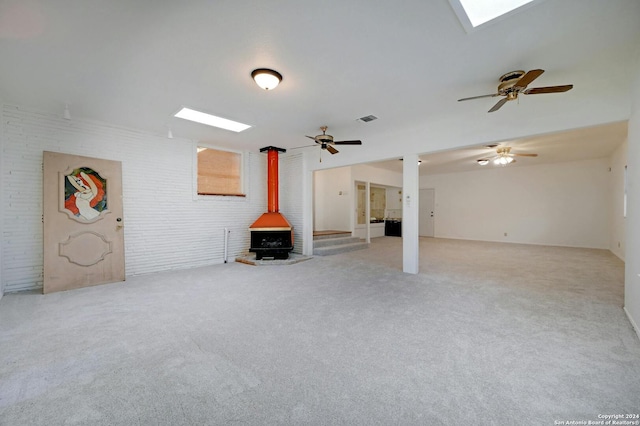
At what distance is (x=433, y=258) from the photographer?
645 cm

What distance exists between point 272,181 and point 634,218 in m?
5.95

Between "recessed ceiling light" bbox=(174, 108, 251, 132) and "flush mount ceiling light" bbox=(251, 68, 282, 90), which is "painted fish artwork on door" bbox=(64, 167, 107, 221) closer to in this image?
"recessed ceiling light" bbox=(174, 108, 251, 132)

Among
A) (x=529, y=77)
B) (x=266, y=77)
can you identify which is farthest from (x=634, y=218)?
(x=266, y=77)

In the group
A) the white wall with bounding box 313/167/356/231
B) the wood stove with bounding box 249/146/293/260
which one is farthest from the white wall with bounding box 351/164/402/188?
the wood stove with bounding box 249/146/293/260

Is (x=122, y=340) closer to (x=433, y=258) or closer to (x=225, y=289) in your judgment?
(x=225, y=289)

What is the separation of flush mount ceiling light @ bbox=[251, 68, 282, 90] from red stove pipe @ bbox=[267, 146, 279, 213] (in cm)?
349

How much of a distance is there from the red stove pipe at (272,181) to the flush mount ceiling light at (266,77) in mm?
3486

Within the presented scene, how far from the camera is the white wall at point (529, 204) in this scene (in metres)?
7.87

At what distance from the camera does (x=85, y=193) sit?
427 cm

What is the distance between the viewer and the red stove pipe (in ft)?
21.1

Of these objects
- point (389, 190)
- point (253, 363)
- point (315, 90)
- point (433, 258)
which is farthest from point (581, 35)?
point (389, 190)

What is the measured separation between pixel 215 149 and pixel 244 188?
1.16 metres

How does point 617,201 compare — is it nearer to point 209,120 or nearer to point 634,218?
point 634,218

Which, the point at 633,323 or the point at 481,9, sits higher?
the point at 481,9
